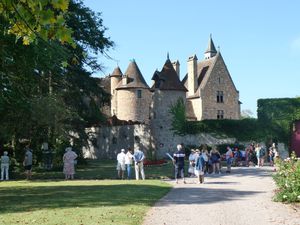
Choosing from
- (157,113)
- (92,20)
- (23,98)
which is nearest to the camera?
(23,98)

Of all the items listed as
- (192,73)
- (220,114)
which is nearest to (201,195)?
(192,73)

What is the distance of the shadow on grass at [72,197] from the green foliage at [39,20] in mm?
8816

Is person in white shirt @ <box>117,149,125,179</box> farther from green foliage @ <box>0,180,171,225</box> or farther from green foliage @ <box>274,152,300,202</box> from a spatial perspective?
green foliage @ <box>274,152,300,202</box>

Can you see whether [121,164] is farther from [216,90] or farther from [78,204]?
[216,90]

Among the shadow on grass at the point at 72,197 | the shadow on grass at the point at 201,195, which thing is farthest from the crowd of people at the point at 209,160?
the shadow on grass at the point at 201,195

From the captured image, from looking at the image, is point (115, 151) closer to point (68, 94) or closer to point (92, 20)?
point (68, 94)

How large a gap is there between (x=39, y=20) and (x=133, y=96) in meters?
50.8

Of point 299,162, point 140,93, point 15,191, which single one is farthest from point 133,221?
point 140,93

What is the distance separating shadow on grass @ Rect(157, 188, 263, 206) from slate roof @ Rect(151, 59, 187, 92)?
3502 centimetres

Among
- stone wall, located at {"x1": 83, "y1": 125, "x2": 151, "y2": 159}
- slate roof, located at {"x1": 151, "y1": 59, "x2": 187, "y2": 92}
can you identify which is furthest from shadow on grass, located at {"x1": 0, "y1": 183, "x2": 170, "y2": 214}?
slate roof, located at {"x1": 151, "y1": 59, "x2": 187, "y2": 92}

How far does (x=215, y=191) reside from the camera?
57.0 feet

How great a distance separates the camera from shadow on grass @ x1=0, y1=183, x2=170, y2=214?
538 inches

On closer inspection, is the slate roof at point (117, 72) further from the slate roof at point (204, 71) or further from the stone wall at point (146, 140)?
the stone wall at point (146, 140)

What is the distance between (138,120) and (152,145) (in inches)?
356
